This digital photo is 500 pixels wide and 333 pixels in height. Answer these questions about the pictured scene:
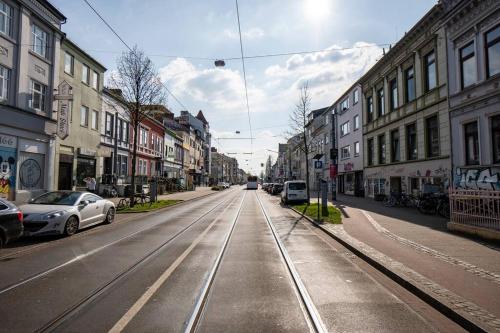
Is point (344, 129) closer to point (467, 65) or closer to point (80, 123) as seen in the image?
point (467, 65)

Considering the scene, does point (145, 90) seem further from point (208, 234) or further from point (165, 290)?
point (165, 290)

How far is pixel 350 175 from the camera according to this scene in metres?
41.9

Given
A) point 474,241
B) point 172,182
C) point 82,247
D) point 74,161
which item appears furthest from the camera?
point 172,182

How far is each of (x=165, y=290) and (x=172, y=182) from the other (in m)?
43.7

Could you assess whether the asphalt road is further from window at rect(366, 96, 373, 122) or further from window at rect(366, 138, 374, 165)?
window at rect(366, 96, 373, 122)

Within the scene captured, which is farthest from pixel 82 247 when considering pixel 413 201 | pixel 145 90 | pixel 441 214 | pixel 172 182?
pixel 172 182

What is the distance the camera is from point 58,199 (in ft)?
39.9

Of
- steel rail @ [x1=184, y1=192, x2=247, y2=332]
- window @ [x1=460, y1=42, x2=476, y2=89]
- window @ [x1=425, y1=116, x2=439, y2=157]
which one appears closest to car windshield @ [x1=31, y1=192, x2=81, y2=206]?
steel rail @ [x1=184, y1=192, x2=247, y2=332]

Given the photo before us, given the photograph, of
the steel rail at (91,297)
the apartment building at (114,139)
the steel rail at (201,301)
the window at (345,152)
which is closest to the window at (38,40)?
the apartment building at (114,139)

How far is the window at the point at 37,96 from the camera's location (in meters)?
20.6

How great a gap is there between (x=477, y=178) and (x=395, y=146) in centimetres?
1106

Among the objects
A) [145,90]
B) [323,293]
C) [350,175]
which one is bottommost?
[323,293]

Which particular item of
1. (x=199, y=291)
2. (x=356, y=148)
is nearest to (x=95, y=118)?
(x=356, y=148)

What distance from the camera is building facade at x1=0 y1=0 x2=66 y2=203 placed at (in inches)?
728
